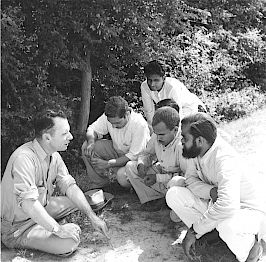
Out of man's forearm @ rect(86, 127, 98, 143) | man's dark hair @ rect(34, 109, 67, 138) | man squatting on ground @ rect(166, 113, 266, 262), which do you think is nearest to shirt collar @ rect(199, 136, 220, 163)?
man squatting on ground @ rect(166, 113, 266, 262)

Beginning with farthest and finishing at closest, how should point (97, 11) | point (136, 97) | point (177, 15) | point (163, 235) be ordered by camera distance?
point (136, 97) < point (177, 15) < point (97, 11) < point (163, 235)

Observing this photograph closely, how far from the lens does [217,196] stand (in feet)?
13.4

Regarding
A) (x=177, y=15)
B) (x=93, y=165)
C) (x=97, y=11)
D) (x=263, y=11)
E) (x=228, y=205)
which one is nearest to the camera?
(x=228, y=205)

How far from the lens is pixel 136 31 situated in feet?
23.1

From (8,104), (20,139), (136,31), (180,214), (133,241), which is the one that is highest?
(136,31)

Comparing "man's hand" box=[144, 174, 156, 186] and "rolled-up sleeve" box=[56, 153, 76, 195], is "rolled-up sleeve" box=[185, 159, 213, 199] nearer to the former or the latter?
"man's hand" box=[144, 174, 156, 186]

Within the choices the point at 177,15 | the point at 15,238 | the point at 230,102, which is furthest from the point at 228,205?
the point at 230,102

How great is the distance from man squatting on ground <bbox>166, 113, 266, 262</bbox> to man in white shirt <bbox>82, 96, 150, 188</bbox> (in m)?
1.06

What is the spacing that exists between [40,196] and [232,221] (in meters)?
1.61

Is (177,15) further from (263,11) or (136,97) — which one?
(263,11)

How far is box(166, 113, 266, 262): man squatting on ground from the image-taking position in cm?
389

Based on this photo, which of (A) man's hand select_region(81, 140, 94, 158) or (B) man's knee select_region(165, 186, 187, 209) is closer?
(B) man's knee select_region(165, 186, 187, 209)

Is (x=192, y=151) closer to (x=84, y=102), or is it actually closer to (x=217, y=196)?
(x=217, y=196)

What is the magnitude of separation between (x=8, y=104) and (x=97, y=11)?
4.93 feet
